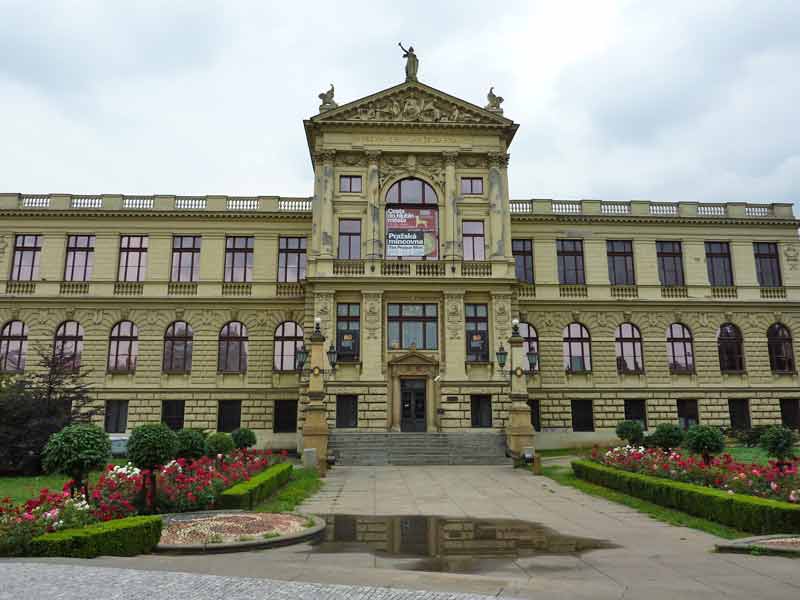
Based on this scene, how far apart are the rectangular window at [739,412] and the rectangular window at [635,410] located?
19.2ft

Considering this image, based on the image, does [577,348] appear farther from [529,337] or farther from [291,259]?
[291,259]

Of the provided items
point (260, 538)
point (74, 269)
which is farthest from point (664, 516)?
point (74, 269)

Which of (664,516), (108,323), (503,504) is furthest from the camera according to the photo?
(108,323)

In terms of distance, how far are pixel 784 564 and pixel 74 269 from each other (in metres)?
42.3

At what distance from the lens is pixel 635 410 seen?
136 feet

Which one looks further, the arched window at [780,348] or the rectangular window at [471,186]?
the arched window at [780,348]

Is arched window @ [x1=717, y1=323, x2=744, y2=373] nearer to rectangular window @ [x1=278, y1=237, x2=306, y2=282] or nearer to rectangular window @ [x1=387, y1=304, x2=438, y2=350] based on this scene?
rectangular window @ [x1=387, y1=304, x2=438, y2=350]

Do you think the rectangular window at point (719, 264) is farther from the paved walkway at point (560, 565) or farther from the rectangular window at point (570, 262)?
the paved walkway at point (560, 565)

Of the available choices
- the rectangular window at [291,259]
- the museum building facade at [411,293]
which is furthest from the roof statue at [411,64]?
the rectangular window at [291,259]

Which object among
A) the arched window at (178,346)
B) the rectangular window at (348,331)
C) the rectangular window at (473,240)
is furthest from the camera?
the arched window at (178,346)

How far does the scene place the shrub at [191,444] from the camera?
20.4 meters

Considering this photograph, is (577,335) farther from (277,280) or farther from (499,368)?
(277,280)

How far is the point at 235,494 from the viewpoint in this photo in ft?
54.5

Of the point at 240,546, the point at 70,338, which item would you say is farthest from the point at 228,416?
the point at 240,546
